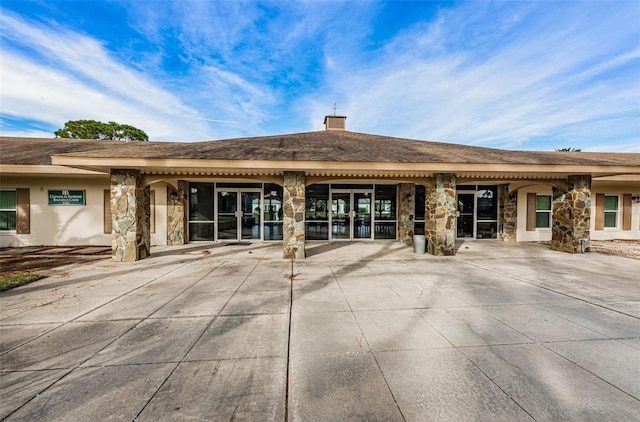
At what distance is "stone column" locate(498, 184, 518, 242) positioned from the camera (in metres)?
12.0

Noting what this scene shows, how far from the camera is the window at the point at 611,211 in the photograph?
12.8 m

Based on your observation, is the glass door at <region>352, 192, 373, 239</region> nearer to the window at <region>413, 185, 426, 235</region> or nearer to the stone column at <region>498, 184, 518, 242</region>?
the window at <region>413, 185, 426, 235</region>

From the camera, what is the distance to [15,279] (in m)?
5.74

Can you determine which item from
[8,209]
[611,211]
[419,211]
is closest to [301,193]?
[419,211]

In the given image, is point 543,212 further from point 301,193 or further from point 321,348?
point 321,348

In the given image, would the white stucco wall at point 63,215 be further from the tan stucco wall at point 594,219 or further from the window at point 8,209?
the tan stucco wall at point 594,219

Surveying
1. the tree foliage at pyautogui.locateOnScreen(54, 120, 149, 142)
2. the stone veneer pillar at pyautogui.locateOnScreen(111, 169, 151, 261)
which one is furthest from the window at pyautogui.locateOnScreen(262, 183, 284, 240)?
the tree foliage at pyautogui.locateOnScreen(54, 120, 149, 142)

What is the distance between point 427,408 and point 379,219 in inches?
417

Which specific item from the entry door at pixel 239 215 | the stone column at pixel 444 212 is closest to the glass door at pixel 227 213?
the entry door at pixel 239 215

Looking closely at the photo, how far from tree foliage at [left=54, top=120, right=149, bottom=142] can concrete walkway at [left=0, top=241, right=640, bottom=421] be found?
33.9 meters

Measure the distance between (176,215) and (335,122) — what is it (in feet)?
32.5

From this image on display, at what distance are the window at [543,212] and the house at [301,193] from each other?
5 centimetres

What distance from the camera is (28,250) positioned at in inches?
378

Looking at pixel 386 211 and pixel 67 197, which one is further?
pixel 386 211
